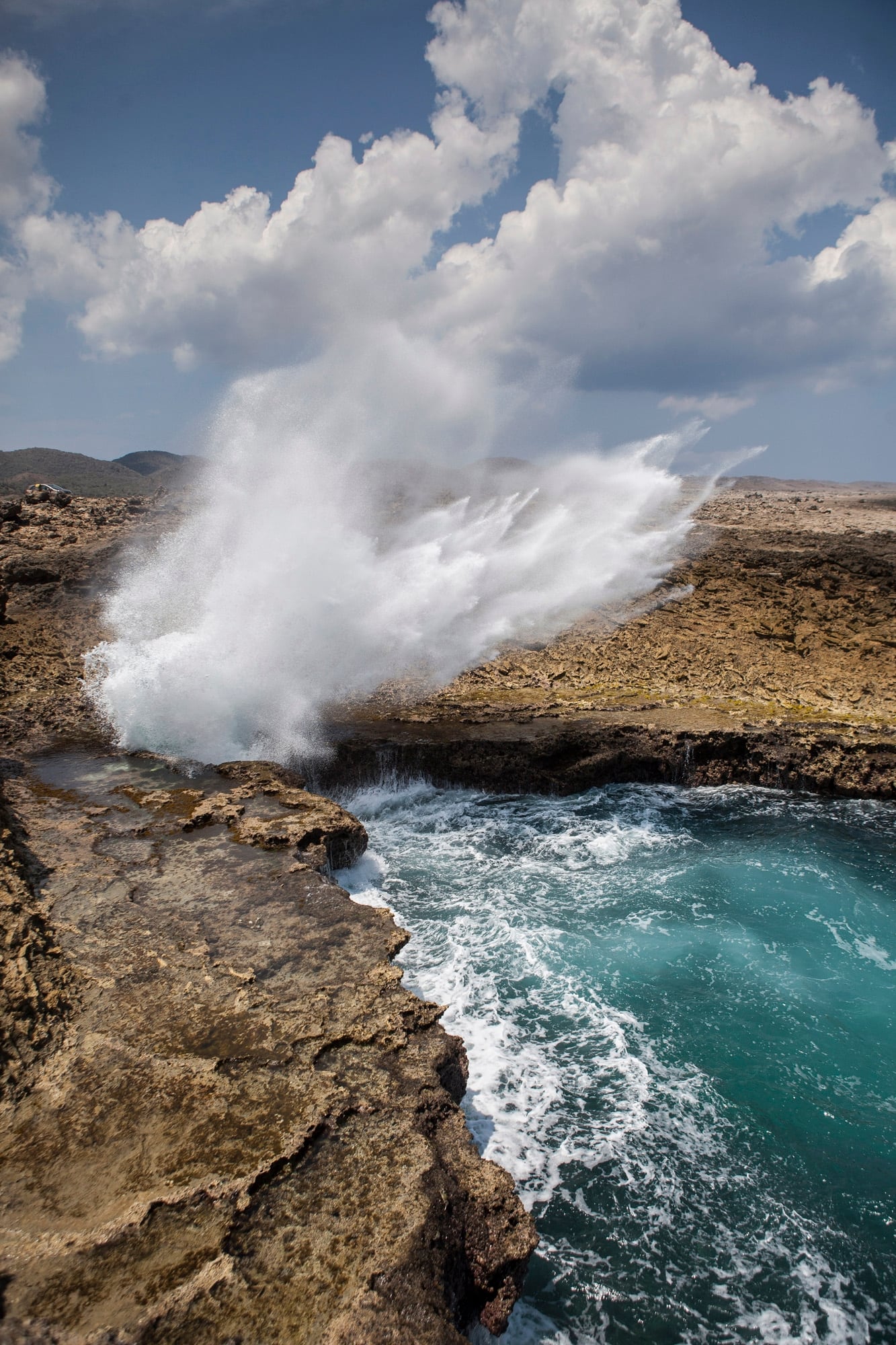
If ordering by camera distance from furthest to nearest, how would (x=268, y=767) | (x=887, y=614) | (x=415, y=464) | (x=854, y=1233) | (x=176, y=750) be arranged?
(x=415, y=464)
(x=887, y=614)
(x=176, y=750)
(x=268, y=767)
(x=854, y=1233)

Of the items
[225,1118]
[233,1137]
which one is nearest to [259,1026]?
[225,1118]

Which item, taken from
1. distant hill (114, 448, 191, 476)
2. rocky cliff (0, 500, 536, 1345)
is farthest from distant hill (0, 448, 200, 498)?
rocky cliff (0, 500, 536, 1345)

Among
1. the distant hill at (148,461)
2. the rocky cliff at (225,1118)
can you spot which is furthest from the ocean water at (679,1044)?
the distant hill at (148,461)

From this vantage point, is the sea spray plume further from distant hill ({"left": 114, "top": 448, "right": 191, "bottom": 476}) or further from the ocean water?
distant hill ({"left": 114, "top": 448, "right": 191, "bottom": 476})

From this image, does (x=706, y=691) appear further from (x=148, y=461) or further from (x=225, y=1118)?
(x=148, y=461)

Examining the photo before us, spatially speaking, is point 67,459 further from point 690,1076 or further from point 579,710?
point 690,1076

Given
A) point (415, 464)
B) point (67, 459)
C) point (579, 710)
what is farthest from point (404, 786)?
point (67, 459)
